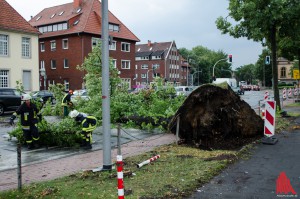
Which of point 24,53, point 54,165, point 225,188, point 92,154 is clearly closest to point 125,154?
point 92,154

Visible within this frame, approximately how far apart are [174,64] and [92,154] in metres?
96.0

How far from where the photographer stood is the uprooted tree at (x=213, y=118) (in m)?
10.4

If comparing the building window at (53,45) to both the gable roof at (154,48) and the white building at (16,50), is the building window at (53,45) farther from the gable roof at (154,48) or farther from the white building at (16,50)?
the gable roof at (154,48)

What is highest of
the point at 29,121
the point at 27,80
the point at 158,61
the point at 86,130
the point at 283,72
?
the point at 158,61

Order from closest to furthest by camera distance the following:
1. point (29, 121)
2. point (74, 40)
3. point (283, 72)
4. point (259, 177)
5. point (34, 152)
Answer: point (259, 177) < point (34, 152) < point (29, 121) < point (74, 40) < point (283, 72)

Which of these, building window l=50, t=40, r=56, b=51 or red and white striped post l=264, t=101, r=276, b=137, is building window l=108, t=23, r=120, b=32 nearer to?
building window l=50, t=40, r=56, b=51

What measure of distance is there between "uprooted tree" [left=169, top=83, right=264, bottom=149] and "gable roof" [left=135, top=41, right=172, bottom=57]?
293ft

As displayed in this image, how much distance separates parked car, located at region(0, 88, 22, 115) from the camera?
22.5 m

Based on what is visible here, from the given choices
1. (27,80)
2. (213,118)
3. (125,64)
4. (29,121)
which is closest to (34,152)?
(29,121)

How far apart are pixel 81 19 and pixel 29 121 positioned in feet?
150

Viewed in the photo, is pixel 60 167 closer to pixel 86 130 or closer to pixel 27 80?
pixel 86 130

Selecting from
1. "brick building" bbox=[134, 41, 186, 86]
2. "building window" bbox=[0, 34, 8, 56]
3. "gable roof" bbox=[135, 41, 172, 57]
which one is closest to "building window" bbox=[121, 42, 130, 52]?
"building window" bbox=[0, 34, 8, 56]

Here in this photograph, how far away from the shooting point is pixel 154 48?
104 m

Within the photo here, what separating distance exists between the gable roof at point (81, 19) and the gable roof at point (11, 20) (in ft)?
44.5
